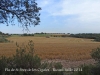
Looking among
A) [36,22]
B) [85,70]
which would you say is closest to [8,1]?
[36,22]

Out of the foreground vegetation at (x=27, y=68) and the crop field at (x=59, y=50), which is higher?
the foreground vegetation at (x=27, y=68)

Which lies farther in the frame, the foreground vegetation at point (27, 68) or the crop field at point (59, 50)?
the crop field at point (59, 50)

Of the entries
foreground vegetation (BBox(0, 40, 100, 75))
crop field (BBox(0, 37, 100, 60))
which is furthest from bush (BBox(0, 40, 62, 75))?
crop field (BBox(0, 37, 100, 60))

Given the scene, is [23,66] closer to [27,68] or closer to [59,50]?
[27,68]

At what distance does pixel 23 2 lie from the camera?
31.5 ft

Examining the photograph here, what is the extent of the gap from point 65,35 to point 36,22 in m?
134

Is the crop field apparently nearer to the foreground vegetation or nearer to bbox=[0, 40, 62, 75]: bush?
the foreground vegetation

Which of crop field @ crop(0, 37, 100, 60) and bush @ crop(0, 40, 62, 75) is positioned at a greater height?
bush @ crop(0, 40, 62, 75)

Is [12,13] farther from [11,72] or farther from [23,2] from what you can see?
[11,72]

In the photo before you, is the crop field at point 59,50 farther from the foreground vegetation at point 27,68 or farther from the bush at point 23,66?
the bush at point 23,66

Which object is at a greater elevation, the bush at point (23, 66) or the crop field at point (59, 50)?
the bush at point (23, 66)

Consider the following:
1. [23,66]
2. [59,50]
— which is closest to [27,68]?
[23,66]

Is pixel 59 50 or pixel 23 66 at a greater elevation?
pixel 23 66

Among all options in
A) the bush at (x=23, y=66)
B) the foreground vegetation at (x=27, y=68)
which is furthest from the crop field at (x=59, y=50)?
the bush at (x=23, y=66)
